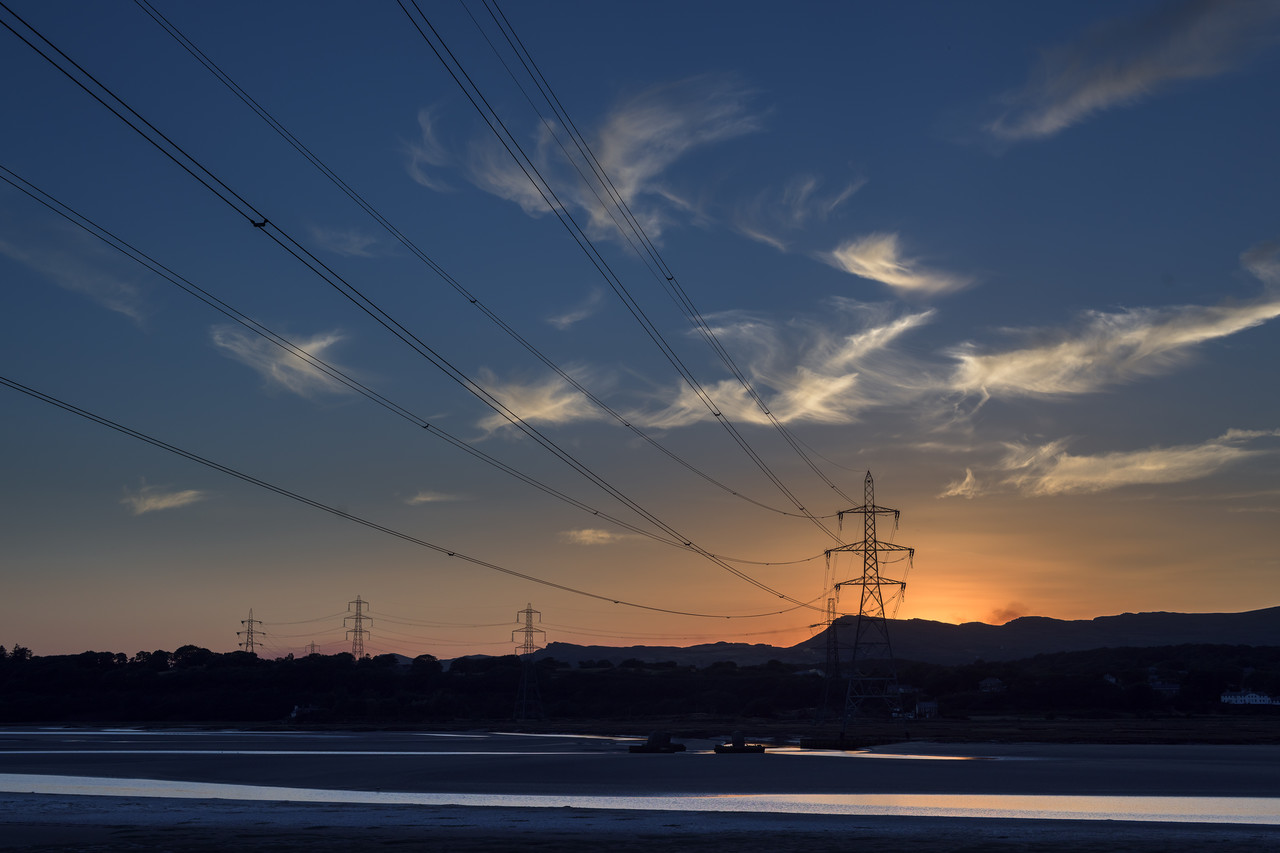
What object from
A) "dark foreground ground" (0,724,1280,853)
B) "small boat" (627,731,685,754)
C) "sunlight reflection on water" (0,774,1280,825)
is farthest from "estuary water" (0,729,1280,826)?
"small boat" (627,731,685,754)

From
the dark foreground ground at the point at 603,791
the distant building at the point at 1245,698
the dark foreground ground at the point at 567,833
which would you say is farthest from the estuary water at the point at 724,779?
the distant building at the point at 1245,698

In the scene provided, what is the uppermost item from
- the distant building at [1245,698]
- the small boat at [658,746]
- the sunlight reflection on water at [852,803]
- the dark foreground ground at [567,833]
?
the dark foreground ground at [567,833]

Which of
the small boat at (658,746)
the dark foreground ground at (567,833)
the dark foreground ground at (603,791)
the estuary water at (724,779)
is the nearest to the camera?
the dark foreground ground at (567,833)

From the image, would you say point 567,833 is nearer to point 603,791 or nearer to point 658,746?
point 603,791

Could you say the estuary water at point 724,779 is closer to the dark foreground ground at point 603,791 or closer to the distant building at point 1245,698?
the dark foreground ground at point 603,791

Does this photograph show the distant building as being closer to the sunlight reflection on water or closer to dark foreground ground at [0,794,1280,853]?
the sunlight reflection on water

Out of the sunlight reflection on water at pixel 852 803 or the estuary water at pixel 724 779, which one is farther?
the estuary water at pixel 724 779

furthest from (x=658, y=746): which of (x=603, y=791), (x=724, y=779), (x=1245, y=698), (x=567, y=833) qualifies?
(x=1245, y=698)

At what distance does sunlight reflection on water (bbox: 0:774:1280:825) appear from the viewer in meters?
35.8

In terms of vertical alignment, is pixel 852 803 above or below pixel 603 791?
above

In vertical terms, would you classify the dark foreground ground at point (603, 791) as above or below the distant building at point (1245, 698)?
above

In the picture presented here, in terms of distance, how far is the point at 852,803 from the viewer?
132 ft

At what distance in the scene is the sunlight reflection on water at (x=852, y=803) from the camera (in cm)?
3575

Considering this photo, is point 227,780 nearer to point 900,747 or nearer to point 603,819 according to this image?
point 603,819
